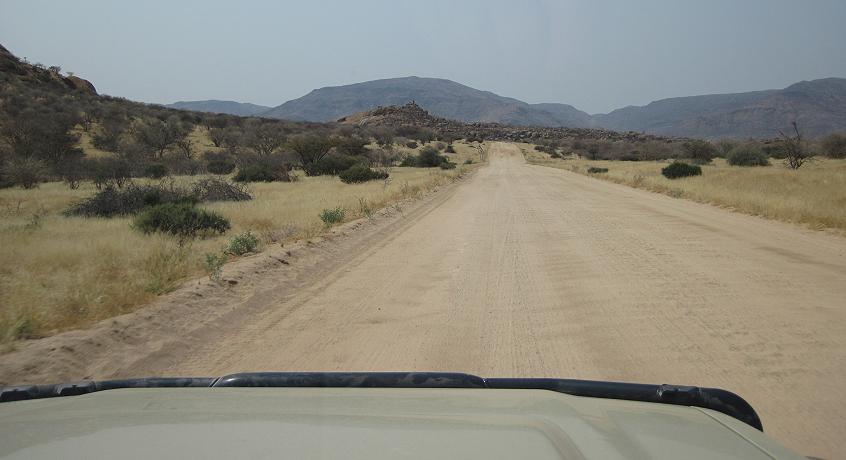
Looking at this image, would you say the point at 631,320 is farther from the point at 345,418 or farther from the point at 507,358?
the point at 345,418

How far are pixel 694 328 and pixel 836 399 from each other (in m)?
1.64

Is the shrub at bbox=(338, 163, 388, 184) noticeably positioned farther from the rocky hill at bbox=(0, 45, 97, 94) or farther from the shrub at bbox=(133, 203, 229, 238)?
the rocky hill at bbox=(0, 45, 97, 94)

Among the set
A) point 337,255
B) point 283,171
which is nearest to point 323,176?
point 283,171

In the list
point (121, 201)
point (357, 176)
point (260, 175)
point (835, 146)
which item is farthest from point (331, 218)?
point (835, 146)

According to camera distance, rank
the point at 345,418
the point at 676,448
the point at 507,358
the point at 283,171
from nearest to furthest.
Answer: the point at 676,448 → the point at 345,418 → the point at 507,358 → the point at 283,171

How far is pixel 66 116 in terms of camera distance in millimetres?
41656

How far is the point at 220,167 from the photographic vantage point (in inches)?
1426

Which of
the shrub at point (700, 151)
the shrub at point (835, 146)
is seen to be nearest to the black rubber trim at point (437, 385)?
the shrub at point (835, 146)

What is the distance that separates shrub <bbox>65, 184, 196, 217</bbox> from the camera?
15.8 m

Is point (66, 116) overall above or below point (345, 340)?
above

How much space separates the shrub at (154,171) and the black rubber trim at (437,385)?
29.8 m

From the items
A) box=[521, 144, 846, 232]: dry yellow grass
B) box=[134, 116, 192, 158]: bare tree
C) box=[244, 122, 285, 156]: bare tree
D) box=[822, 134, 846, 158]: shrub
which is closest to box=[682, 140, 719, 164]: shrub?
box=[822, 134, 846, 158]: shrub

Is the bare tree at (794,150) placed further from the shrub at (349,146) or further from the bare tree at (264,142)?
the bare tree at (264,142)

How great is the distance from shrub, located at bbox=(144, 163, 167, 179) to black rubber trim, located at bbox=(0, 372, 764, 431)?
29.8 meters
